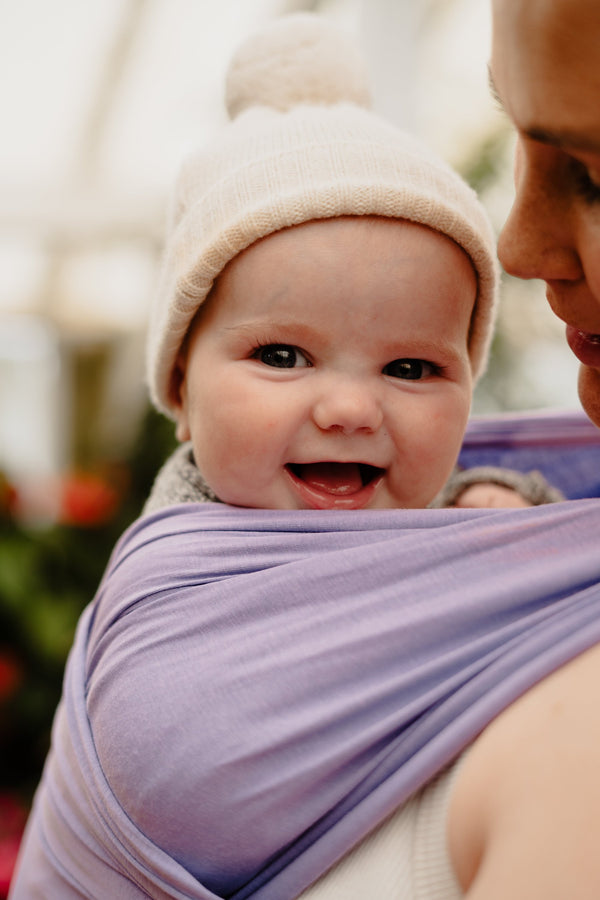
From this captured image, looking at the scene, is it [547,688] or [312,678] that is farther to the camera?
[312,678]

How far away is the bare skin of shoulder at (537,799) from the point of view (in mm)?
483

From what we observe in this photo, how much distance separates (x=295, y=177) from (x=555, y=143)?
1.35ft

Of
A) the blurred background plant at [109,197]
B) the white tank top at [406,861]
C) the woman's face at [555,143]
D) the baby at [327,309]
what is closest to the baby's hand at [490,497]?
the baby at [327,309]

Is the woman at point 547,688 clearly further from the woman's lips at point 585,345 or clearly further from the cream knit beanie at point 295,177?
the cream knit beanie at point 295,177

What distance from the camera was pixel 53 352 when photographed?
26.2ft

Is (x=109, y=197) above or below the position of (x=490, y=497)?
below

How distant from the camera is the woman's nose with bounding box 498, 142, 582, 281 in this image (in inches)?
25.6

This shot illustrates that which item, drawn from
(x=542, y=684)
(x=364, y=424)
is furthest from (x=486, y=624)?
(x=364, y=424)

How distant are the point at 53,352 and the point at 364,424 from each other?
749 centimetres

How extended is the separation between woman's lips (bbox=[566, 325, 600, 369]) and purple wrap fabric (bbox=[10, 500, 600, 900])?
149mm

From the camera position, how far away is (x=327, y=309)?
0.93m

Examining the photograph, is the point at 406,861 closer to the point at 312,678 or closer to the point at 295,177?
the point at 312,678

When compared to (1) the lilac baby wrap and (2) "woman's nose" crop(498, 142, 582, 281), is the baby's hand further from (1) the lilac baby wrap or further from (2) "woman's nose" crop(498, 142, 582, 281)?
(2) "woman's nose" crop(498, 142, 582, 281)

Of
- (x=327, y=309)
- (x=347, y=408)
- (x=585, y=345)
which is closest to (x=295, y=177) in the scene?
(x=327, y=309)
